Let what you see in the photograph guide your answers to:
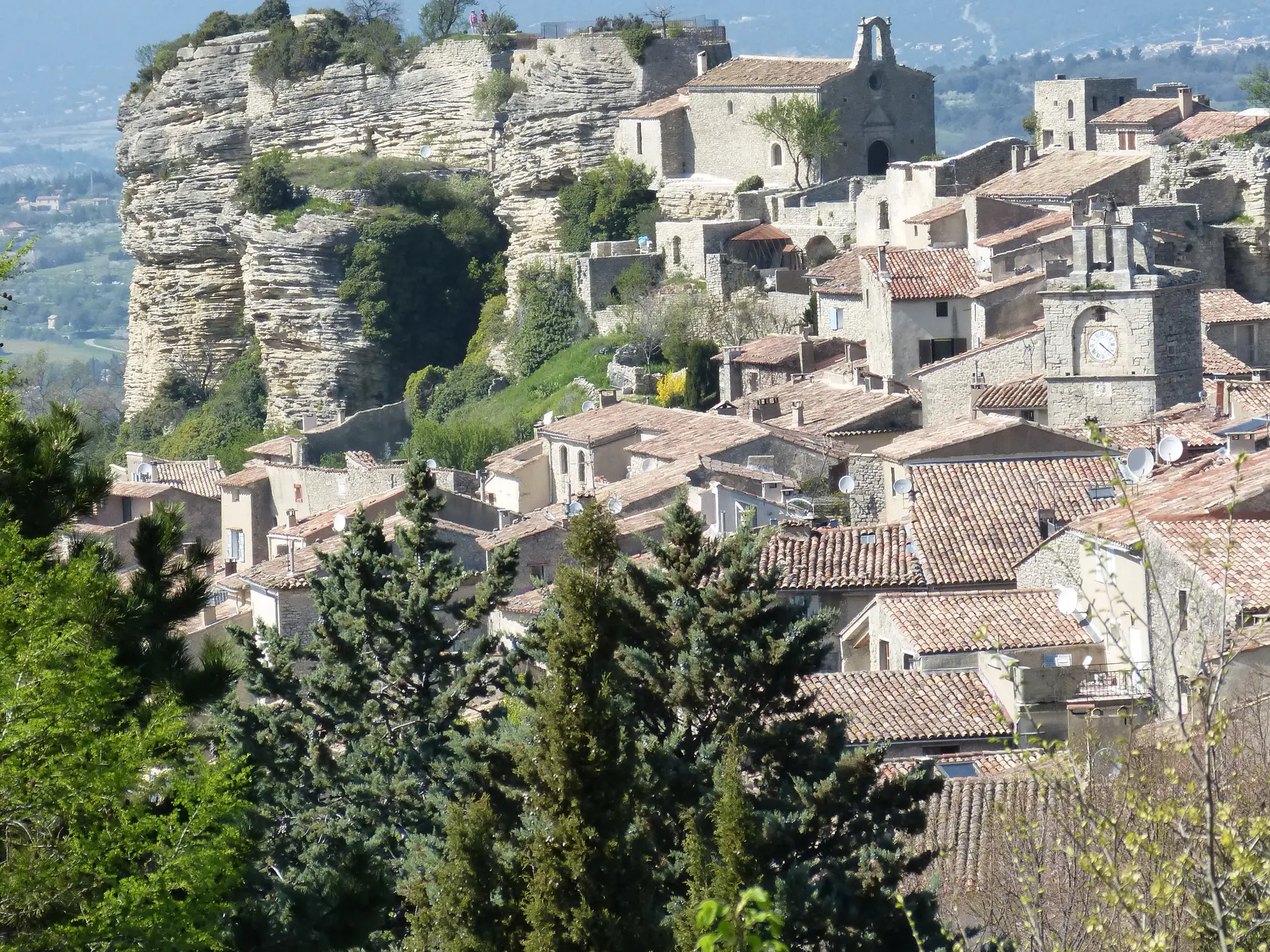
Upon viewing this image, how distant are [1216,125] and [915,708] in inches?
1220

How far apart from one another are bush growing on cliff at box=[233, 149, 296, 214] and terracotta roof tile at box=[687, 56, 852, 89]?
13.8 meters

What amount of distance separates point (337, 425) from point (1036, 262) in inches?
784

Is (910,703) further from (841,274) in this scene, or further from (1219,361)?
(841,274)

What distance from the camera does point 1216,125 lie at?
50.2 meters

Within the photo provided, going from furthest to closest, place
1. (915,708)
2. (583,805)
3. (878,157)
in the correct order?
(878,157), (915,708), (583,805)

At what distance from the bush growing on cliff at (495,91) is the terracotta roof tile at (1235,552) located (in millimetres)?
45071

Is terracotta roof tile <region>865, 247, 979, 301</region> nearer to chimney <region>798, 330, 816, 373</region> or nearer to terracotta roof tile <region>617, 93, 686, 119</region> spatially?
chimney <region>798, 330, 816, 373</region>

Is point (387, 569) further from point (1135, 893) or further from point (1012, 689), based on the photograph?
point (1135, 893)

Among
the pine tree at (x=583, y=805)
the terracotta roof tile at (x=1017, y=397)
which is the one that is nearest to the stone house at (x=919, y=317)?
the terracotta roof tile at (x=1017, y=397)

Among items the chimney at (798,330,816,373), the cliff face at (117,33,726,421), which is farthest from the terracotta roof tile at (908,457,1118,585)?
the cliff face at (117,33,726,421)

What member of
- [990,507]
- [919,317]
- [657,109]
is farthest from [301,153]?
[990,507]

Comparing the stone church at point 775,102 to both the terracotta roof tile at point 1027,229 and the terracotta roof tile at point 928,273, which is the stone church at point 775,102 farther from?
the terracotta roof tile at point 928,273

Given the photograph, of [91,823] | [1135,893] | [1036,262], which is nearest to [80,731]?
[91,823]

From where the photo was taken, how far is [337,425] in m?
55.2
